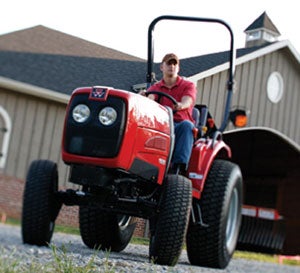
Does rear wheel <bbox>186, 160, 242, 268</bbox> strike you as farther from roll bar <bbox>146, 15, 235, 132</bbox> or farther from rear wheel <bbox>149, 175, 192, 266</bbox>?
rear wheel <bbox>149, 175, 192, 266</bbox>

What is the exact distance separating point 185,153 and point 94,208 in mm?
435

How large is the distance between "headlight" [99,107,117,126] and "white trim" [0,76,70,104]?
0.87 meters

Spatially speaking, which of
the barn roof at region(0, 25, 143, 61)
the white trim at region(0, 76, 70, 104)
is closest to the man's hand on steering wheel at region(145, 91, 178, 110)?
the barn roof at region(0, 25, 143, 61)

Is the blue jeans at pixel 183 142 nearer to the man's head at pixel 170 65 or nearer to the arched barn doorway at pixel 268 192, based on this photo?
the man's head at pixel 170 65

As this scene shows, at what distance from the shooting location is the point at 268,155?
10.5 metres

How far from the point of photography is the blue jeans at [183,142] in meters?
2.70

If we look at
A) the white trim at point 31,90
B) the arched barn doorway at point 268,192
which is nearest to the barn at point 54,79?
the white trim at point 31,90

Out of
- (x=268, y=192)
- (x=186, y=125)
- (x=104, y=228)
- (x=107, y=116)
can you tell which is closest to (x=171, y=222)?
(x=104, y=228)

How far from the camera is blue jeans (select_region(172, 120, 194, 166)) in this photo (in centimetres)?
270

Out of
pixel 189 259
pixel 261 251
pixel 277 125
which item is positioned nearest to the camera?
pixel 189 259

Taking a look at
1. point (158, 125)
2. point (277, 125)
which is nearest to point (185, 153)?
point (158, 125)

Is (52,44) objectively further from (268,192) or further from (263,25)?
(268,192)

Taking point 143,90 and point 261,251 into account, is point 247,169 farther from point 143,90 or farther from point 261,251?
point 143,90

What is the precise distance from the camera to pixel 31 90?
1256 millimetres
